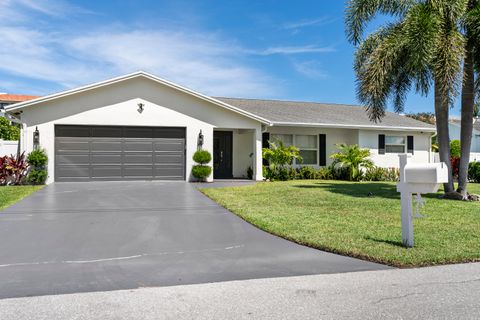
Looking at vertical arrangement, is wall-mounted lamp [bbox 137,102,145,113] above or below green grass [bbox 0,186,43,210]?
above

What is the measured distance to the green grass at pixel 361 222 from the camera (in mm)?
6539

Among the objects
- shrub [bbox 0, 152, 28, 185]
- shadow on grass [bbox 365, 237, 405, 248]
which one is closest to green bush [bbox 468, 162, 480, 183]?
shadow on grass [bbox 365, 237, 405, 248]

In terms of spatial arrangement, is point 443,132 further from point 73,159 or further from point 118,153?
point 73,159

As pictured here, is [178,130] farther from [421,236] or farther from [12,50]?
[421,236]

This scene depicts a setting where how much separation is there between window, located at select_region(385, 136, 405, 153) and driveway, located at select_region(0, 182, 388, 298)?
1487 centimetres

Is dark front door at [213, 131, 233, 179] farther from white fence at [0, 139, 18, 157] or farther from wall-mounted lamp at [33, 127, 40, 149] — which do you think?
white fence at [0, 139, 18, 157]

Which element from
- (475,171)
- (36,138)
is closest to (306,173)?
(475,171)

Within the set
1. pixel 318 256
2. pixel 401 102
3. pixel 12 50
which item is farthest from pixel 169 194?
pixel 12 50

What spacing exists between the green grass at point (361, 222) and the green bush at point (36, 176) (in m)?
6.79

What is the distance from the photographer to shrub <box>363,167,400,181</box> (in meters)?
21.7

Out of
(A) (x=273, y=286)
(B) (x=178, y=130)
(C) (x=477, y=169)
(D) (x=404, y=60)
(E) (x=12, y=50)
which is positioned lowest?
A: (A) (x=273, y=286)

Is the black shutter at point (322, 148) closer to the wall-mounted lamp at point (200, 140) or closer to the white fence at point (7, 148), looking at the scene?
the wall-mounted lamp at point (200, 140)

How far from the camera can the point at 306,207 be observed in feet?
37.3

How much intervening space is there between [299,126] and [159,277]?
16706mm
